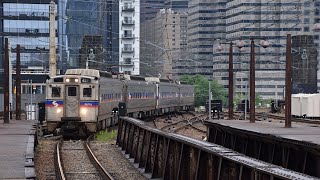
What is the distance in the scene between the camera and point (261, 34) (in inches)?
4471

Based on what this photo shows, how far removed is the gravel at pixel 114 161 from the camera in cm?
1895

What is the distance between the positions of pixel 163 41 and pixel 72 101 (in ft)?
272

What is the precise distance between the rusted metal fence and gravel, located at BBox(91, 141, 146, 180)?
374 millimetres

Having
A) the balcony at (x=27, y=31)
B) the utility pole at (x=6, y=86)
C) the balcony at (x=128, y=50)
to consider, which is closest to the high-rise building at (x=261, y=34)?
the balcony at (x=128, y=50)

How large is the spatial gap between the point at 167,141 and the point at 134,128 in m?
7.49

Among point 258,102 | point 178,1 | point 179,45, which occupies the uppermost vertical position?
point 178,1

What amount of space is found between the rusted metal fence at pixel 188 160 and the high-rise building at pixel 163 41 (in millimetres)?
67990

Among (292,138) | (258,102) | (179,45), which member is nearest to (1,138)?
(292,138)

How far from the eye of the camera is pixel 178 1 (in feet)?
529

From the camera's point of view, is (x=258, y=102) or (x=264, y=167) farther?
(x=258, y=102)

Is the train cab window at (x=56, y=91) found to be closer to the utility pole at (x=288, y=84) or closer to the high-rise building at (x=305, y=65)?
the utility pole at (x=288, y=84)

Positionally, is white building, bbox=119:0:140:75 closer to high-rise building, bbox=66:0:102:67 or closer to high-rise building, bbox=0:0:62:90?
high-rise building, bbox=66:0:102:67

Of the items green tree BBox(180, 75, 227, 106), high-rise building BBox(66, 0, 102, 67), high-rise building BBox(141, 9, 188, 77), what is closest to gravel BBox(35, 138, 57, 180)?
high-rise building BBox(141, 9, 188, 77)

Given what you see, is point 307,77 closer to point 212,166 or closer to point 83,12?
point 83,12
